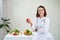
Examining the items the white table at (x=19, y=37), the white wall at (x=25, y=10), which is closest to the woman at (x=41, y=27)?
the white table at (x=19, y=37)

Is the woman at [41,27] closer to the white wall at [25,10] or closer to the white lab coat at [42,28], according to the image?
the white lab coat at [42,28]

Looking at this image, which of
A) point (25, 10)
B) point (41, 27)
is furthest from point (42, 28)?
point (25, 10)

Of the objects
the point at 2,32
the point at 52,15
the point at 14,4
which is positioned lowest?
the point at 2,32

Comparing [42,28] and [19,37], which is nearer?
[42,28]

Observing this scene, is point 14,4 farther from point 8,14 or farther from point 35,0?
point 35,0

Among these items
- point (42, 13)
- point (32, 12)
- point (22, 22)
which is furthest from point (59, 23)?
point (42, 13)

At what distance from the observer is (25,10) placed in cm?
438

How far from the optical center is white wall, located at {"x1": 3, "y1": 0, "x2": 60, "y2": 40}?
14.2ft

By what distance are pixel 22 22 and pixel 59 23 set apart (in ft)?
4.24

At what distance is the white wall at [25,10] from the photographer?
14.2 feet

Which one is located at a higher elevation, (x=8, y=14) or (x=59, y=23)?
(x=8, y=14)

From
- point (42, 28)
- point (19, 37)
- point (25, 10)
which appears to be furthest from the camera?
point (25, 10)

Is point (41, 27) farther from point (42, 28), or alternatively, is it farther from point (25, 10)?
point (25, 10)

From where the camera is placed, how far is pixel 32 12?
436cm
